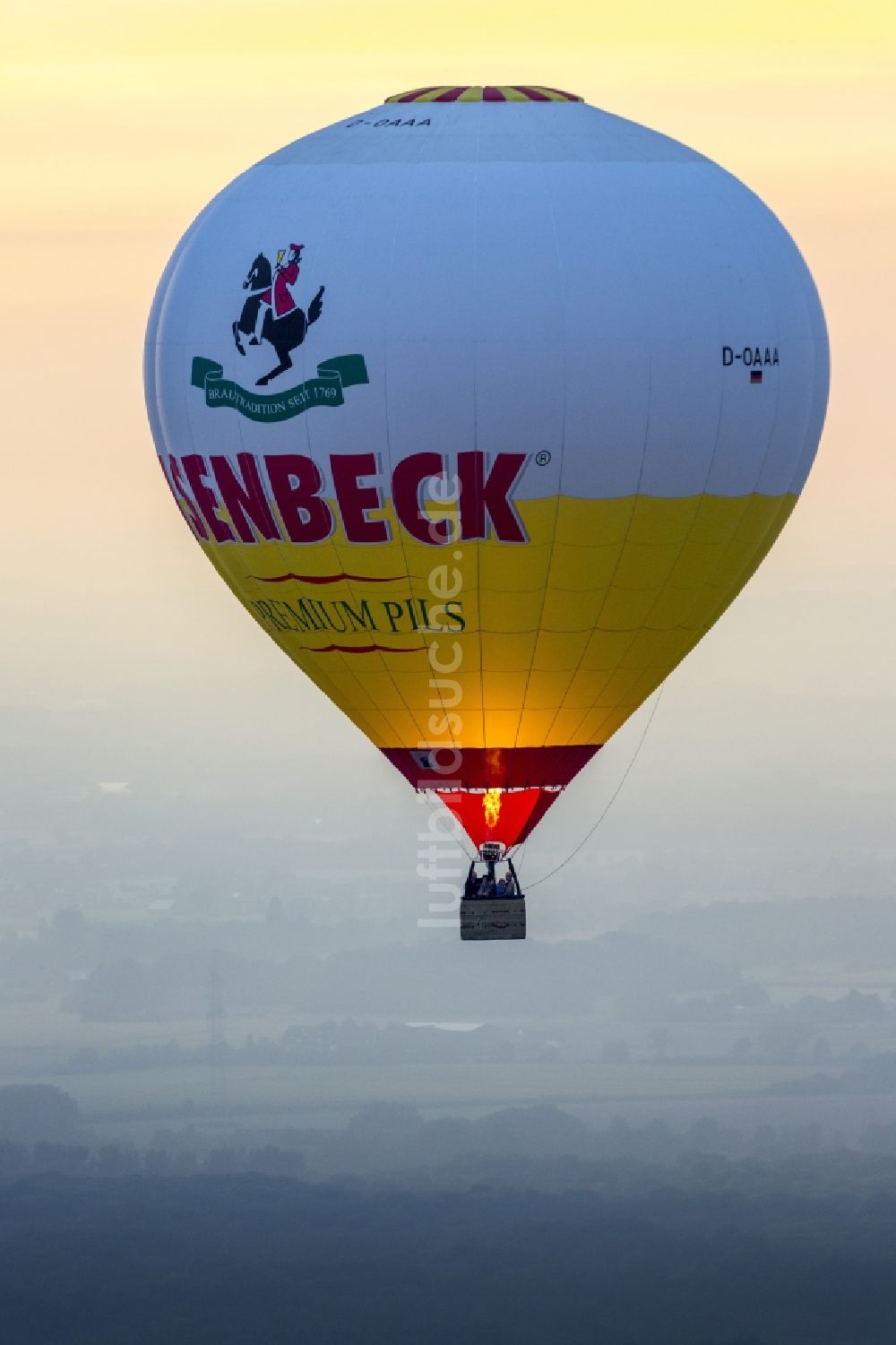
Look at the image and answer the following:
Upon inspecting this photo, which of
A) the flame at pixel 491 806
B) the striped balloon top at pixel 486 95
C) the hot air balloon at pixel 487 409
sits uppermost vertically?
the striped balloon top at pixel 486 95

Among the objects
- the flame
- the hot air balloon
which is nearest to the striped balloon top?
the hot air balloon

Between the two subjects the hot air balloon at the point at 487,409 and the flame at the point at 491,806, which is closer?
the hot air balloon at the point at 487,409

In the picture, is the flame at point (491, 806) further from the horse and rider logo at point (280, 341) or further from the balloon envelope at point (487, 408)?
the horse and rider logo at point (280, 341)

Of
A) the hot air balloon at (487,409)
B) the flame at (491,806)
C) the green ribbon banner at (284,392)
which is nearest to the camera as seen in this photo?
the hot air balloon at (487,409)

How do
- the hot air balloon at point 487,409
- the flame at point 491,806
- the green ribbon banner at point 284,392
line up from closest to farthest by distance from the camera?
the hot air balloon at point 487,409
the green ribbon banner at point 284,392
the flame at point 491,806

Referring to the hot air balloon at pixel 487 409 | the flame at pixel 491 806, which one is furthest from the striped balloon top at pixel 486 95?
the flame at pixel 491 806

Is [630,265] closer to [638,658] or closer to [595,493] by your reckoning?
[595,493]

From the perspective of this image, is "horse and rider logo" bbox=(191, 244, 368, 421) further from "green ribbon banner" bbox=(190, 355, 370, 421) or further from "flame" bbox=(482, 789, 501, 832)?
"flame" bbox=(482, 789, 501, 832)
